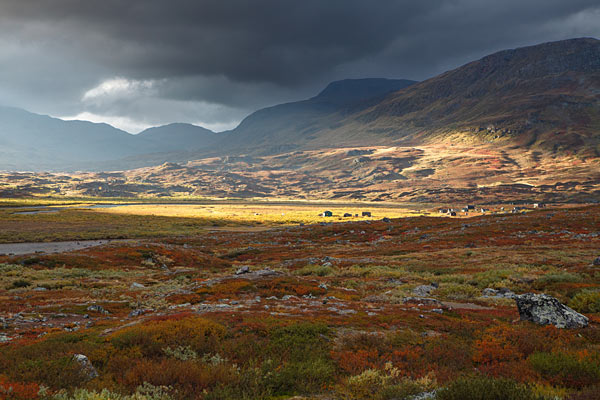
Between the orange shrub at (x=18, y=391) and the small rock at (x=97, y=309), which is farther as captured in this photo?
the small rock at (x=97, y=309)

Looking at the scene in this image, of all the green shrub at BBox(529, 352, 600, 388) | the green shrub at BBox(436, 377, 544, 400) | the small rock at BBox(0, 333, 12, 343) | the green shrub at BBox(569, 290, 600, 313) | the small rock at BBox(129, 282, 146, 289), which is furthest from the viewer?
the small rock at BBox(129, 282, 146, 289)

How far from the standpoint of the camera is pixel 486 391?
6430mm

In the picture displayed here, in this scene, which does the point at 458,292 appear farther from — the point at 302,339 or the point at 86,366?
the point at 86,366

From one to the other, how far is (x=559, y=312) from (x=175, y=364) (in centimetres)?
1495

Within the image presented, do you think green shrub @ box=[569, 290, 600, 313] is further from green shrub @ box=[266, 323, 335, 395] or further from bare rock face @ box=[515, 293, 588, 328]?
green shrub @ box=[266, 323, 335, 395]

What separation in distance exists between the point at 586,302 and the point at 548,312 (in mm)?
4772

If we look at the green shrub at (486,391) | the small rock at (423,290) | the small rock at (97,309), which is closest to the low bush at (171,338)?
the green shrub at (486,391)

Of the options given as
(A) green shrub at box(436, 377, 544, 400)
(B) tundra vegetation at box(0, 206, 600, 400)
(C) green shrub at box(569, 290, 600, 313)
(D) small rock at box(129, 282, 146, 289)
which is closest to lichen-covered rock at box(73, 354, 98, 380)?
(B) tundra vegetation at box(0, 206, 600, 400)

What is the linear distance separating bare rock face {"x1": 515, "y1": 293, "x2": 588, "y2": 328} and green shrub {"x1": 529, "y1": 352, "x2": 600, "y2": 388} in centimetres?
450

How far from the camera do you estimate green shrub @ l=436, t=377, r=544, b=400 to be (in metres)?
6.29

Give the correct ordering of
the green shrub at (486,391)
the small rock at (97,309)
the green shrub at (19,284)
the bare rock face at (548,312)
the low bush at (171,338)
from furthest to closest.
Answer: the green shrub at (19,284) → the small rock at (97,309) → the bare rock face at (548,312) → the low bush at (171,338) → the green shrub at (486,391)

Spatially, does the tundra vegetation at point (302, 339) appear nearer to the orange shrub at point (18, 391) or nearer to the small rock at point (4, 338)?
the orange shrub at point (18, 391)

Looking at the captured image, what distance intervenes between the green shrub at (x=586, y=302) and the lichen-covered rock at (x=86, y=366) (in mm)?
20733

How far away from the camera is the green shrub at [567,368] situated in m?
7.66
